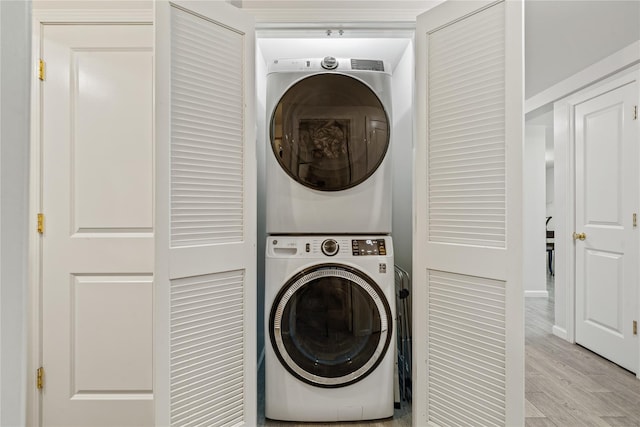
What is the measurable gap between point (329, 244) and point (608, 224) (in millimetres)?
2499

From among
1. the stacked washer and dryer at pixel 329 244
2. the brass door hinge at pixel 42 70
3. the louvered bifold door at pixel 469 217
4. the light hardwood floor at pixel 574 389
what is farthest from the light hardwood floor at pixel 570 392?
the brass door hinge at pixel 42 70

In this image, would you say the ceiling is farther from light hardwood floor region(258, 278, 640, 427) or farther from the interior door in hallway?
light hardwood floor region(258, 278, 640, 427)

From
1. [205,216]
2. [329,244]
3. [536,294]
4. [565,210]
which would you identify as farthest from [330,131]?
[536,294]

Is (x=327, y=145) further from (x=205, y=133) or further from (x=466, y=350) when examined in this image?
(x=466, y=350)

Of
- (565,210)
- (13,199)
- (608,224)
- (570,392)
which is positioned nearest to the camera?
(13,199)

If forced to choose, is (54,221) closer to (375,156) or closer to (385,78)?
(375,156)

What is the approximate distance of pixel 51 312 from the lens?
180 cm

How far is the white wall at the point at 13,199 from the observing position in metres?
0.38

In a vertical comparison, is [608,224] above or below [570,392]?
above

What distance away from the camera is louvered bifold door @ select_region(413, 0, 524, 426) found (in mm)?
1483

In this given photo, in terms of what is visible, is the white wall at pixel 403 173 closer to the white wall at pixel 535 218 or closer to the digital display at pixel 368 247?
the digital display at pixel 368 247

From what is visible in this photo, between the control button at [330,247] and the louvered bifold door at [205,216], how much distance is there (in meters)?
0.38

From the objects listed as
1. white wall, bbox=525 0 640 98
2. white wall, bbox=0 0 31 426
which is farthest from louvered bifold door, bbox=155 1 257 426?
white wall, bbox=525 0 640 98

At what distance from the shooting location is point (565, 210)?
3248mm
